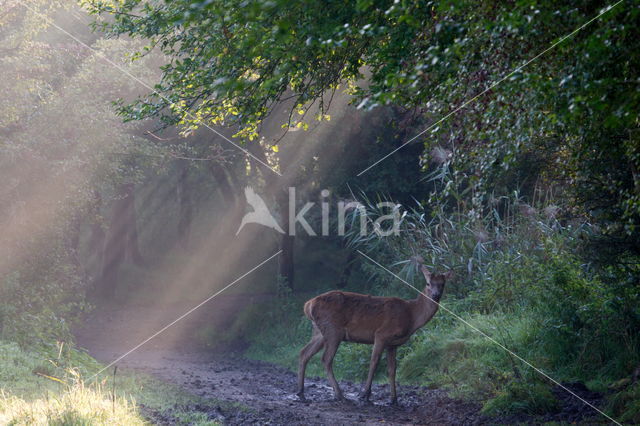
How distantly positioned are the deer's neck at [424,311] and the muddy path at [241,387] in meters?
0.96

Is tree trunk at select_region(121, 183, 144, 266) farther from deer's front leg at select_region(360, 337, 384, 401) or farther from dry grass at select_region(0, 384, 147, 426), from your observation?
dry grass at select_region(0, 384, 147, 426)

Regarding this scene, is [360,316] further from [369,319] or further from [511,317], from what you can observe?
[511,317]

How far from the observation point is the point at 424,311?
31.1ft

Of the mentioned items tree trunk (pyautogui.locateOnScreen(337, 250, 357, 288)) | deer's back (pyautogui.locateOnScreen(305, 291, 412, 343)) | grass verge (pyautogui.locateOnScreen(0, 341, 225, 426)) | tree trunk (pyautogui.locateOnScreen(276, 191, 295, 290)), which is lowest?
tree trunk (pyautogui.locateOnScreen(337, 250, 357, 288))

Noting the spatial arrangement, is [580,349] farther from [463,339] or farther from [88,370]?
[88,370]

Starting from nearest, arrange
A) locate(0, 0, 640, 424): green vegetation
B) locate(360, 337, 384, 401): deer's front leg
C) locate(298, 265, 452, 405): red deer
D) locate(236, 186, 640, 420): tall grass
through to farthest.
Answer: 1. locate(0, 0, 640, 424): green vegetation
2. locate(236, 186, 640, 420): tall grass
3. locate(360, 337, 384, 401): deer's front leg
4. locate(298, 265, 452, 405): red deer

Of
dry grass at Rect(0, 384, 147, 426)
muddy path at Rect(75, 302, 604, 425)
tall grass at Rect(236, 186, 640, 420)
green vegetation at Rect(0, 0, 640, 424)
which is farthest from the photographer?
tall grass at Rect(236, 186, 640, 420)

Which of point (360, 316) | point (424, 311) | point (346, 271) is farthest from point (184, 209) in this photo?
point (424, 311)

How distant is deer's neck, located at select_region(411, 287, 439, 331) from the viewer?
31.0 feet

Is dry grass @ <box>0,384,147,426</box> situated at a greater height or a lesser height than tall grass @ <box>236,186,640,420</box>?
greater

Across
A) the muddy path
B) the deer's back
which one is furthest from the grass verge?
the deer's back

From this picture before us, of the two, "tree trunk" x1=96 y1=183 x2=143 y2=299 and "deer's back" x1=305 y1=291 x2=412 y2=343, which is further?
"tree trunk" x1=96 y1=183 x2=143 y2=299

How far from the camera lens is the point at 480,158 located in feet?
19.0

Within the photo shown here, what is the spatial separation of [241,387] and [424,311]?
3184 mm
